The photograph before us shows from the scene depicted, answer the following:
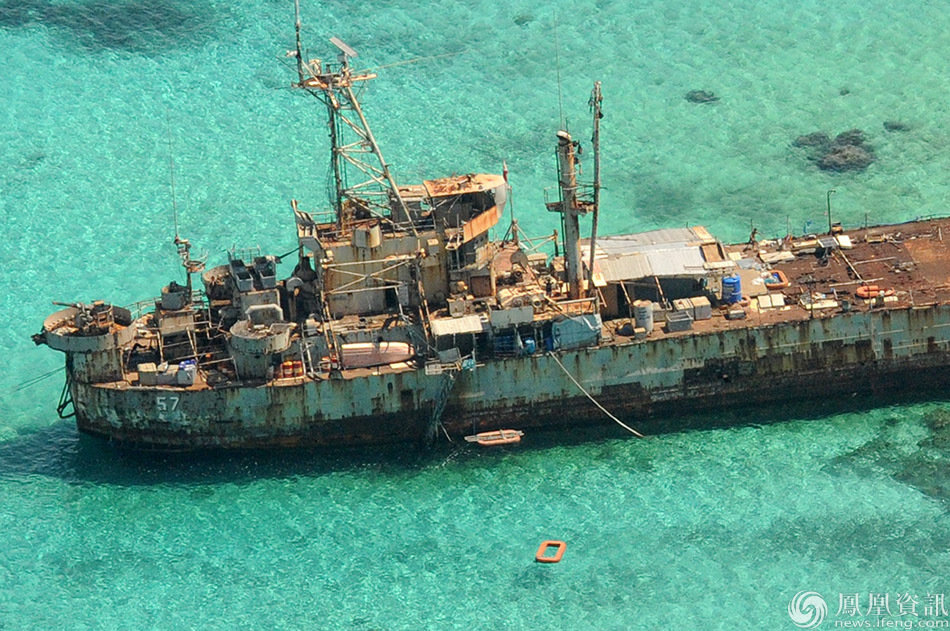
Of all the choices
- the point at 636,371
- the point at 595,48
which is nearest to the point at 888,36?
the point at 595,48

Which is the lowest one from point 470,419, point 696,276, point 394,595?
point 394,595

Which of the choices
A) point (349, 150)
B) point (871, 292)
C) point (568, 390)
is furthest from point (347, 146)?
point (871, 292)

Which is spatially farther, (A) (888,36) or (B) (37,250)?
(A) (888,36)

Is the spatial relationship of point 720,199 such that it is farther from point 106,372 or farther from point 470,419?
point 106,372

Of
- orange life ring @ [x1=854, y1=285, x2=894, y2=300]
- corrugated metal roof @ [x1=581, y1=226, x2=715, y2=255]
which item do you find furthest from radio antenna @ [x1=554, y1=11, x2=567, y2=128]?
orange life ring @ [x1=854, y1=285, x2=894, y2=300]

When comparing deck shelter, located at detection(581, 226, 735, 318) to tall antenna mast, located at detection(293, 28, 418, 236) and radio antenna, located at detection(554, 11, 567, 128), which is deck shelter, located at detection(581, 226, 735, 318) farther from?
radio antenna, located at detection(554, 11, 567, 128)

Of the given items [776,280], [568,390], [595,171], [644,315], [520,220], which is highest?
[595,171]

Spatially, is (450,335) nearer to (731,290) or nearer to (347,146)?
(347,146)
